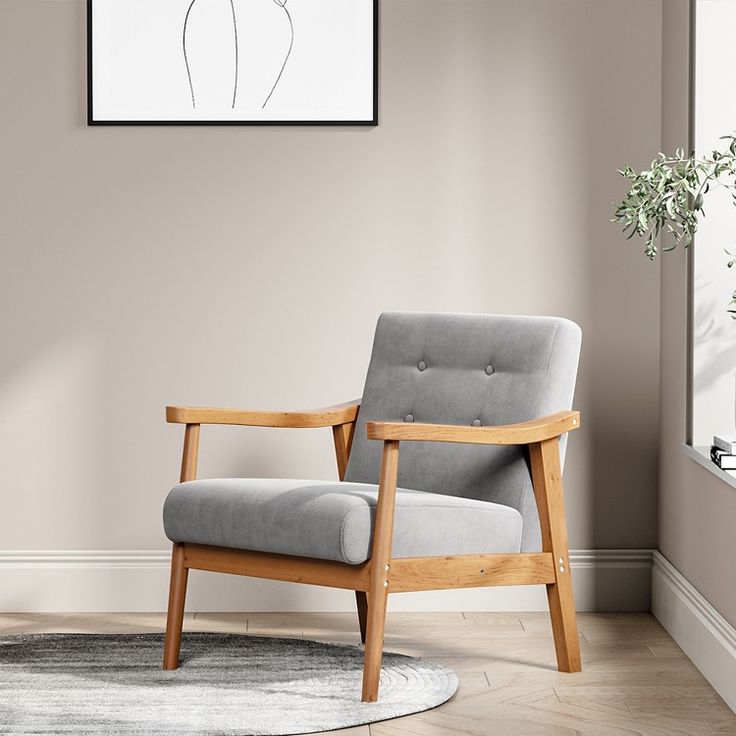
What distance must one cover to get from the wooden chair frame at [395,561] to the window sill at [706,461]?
1.08ft

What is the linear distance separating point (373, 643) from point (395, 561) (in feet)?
0.55

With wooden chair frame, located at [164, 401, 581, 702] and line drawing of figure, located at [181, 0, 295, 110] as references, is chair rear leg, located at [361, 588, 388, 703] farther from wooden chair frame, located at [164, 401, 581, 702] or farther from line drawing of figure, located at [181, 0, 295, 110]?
line drawing of figure, located at [181, 0, 295, 110]

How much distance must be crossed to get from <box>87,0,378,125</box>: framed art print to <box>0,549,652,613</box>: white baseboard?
→ 1255mm

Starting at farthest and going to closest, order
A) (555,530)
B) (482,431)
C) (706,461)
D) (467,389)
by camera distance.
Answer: (467,389)
(706,461)
(555,530)
(482,431)

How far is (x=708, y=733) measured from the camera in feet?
7.31

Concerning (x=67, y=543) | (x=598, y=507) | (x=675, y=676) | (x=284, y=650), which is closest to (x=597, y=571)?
(x=598, y=507)

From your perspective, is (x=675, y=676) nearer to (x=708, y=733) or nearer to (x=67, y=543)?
(x=708, y=733)

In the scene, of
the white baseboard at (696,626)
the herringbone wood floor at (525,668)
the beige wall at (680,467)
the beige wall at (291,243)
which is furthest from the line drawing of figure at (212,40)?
the white baseboard at (696,626)

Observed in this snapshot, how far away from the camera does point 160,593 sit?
3268mm

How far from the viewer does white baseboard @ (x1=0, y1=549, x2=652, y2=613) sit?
3264 millimetres

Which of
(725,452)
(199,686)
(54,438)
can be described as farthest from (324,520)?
(54,438)

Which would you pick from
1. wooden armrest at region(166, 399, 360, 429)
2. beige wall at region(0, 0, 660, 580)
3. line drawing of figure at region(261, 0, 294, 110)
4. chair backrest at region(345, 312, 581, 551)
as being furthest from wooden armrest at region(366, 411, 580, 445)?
line drawing of figure at region(261, 0, 294, 110)

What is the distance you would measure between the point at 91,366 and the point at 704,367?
1.68m

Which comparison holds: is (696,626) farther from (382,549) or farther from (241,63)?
(241,63)
